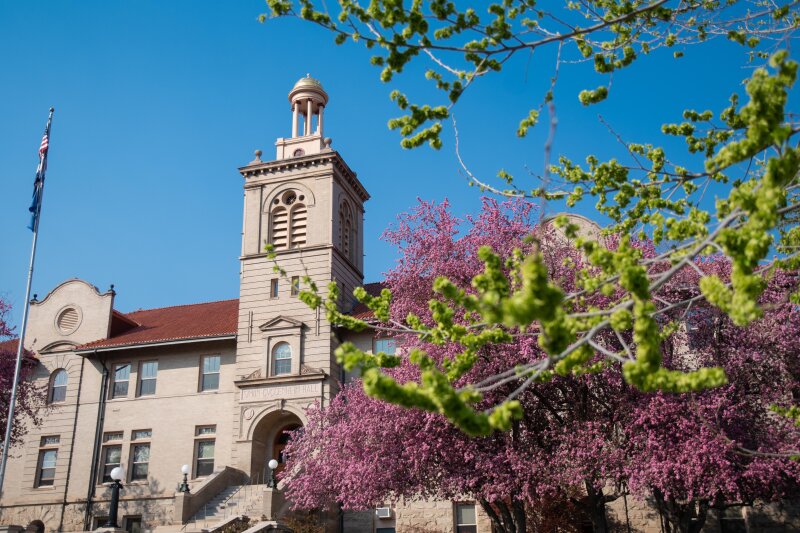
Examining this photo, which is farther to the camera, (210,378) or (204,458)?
(210,378)

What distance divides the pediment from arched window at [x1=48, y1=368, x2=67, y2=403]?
31.8 ft

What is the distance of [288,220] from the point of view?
33.0 m

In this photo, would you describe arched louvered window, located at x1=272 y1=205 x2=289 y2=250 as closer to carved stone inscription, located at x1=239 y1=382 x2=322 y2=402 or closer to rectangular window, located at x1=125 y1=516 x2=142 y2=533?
carved stone inscription, located at x1=239 y1=382 x2=322 y2=402

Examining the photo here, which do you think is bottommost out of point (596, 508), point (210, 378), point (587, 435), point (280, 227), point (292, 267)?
point (596, 508)

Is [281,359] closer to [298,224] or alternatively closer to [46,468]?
[298,224]

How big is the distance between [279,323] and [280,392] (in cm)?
284

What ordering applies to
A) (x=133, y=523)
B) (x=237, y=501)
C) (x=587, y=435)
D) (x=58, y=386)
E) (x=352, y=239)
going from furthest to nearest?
(x=352, y=239) < (x=58, y=386) < (x=133, y=523) < (x=237, y=501) < (x=587, y=435)

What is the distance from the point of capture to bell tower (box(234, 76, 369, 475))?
2942 cm

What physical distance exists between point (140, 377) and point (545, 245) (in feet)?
64.7

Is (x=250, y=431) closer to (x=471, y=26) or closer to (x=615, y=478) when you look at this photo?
(x=615, y=478)

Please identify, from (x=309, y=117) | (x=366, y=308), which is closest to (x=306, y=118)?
(x=309, y=117)

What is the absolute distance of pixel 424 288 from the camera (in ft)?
71.3

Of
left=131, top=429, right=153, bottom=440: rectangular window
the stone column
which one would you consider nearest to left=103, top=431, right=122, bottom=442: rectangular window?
left=131, top=429, right=153, bottom=440: rectangular window

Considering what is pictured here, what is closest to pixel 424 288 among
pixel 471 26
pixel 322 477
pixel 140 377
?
pixel 322 477
